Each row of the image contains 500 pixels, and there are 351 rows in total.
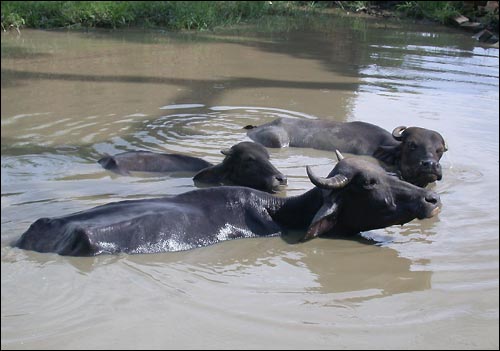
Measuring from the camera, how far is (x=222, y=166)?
7.89 metres

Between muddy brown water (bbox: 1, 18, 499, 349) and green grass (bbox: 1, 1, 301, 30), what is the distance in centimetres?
129

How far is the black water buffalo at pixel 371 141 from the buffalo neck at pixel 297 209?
182 cm

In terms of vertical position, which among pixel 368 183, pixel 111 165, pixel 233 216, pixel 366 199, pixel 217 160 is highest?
pixel 368 183

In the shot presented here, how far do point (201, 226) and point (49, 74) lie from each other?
302 inches

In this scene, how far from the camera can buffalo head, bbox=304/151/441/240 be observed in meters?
5.92

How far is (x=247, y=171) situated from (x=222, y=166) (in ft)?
1.03

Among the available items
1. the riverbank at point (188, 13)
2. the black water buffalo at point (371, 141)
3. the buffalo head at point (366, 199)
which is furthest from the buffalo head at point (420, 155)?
the riverbank at point (188, 13)

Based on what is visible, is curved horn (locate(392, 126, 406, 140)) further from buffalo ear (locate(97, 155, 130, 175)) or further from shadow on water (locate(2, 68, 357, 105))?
Answer: shadow on water (locate(2, 68, 357, 105))

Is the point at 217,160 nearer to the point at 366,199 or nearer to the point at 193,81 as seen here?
the point at 366,199

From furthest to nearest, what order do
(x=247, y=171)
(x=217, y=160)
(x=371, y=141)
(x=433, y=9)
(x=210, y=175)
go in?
(x=433, y=9) < (x=371, y=141) < (x=217, y=160) < (x=210, y=175) < (x=247, y=171)

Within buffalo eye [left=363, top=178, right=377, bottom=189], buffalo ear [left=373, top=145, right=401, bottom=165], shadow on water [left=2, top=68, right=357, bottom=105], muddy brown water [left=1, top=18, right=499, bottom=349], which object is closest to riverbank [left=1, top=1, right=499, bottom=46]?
muddy brown water [left=1, top=18, right=499, bottom=349]

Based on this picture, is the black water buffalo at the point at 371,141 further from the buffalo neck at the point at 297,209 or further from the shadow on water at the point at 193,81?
the shadow on water at the point at 193,81

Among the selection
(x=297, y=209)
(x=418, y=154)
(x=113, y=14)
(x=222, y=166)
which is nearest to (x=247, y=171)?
(x=222, y=166)

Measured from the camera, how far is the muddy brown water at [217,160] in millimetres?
4656
